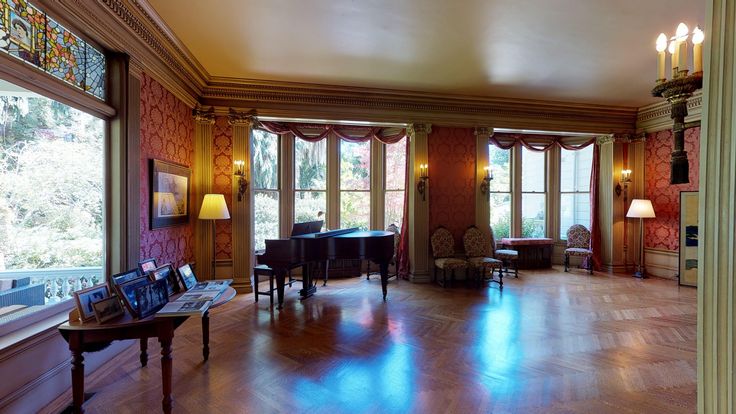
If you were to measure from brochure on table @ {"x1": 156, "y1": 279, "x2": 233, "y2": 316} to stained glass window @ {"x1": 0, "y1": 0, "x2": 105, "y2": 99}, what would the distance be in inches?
76.5

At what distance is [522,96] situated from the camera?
19.2 feet

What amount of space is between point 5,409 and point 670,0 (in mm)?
6129

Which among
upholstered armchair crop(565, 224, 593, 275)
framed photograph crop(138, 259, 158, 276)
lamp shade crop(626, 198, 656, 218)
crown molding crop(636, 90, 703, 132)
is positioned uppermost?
crown molding crop(636, 90, 703, 132)

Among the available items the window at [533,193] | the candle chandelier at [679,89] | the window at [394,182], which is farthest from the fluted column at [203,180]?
the window at [533,193]

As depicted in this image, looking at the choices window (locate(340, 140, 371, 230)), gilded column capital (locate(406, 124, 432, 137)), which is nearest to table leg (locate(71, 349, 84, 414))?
window (locate(340, 140, 371, 230))

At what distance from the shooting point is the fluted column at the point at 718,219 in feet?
2.38

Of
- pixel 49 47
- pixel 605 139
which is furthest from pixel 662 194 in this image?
pixel 49 47

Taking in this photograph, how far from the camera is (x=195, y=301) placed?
238cm

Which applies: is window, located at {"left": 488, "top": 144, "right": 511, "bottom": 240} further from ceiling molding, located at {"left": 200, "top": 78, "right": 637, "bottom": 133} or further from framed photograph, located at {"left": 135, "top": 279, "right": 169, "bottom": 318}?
framed photograph, located at {"left": 135, "top": 279, "right": 169, "bottom": 318}

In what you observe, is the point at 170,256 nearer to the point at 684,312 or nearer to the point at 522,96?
the point at 522,96

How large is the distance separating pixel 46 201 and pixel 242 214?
2.72 metres

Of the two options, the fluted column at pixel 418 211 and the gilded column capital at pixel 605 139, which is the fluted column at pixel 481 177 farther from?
the gilded column capital at pixel 605 139

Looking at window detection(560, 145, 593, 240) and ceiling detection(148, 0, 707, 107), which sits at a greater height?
ceiling detection(148, 0, 707, 107)

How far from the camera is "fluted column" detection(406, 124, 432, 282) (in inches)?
235
